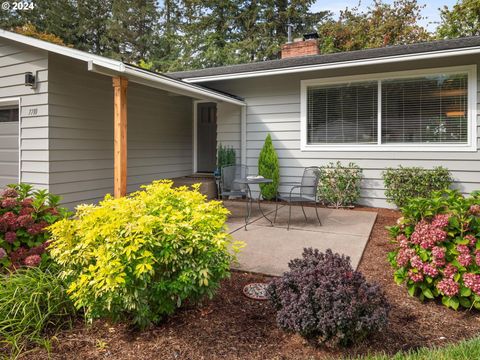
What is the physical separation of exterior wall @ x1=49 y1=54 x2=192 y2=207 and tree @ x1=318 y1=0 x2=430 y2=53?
12194 millimetres

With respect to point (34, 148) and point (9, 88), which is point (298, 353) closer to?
point (34, 148)

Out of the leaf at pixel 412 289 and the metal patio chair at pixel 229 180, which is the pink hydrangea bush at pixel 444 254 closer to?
the leaf at pixel 412 289

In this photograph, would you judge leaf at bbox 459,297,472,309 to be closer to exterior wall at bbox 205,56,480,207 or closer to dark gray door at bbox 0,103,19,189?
exterior wall at bbox 205,56,480,207

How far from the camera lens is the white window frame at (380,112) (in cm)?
591

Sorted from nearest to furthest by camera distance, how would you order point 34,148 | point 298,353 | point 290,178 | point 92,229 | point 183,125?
point 298,353
point 92,229
point 34,148
point 290,178
point 183,125

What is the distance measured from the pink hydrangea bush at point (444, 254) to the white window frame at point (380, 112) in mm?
3754

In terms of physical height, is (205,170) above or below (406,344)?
above

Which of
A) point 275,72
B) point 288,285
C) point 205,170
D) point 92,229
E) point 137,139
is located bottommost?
point 288,285

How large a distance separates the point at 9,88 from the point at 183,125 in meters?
3.80

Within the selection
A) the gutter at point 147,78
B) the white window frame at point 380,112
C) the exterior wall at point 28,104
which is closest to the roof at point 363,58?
the white window frame at point 380,112

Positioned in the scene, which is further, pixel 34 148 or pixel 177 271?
pixel 34 148

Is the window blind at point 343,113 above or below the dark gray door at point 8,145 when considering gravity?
above

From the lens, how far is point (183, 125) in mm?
8656

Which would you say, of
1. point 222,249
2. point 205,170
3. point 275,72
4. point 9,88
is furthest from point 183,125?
point 222,249
